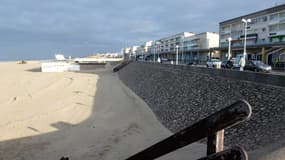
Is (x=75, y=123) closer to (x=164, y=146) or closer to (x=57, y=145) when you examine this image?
(x=57, y=145)

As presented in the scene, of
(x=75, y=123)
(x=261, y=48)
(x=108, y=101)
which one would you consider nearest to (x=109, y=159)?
(x=75, y=123)

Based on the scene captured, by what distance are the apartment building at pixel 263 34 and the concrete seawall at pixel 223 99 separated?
29.3 meters

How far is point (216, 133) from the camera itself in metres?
2.34

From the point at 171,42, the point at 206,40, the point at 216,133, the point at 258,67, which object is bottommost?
the point at 258,67

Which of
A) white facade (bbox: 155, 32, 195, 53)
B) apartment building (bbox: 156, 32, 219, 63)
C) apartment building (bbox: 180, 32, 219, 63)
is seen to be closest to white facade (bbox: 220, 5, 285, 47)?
apartment building (bbox: 156, 32, 219, 63)

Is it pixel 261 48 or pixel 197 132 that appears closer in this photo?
pixel 197 132

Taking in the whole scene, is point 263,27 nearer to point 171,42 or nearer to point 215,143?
point 171,42

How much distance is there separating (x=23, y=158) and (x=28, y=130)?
365 centimetres

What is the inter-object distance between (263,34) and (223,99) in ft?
184

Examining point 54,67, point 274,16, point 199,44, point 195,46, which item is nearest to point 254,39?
point 274,16

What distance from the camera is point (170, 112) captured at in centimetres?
1270

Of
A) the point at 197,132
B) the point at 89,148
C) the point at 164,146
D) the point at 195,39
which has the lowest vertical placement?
the point at 89,148

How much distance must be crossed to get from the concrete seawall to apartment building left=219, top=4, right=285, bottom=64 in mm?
29261

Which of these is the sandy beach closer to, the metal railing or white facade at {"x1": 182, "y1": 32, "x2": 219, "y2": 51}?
the metal railing
